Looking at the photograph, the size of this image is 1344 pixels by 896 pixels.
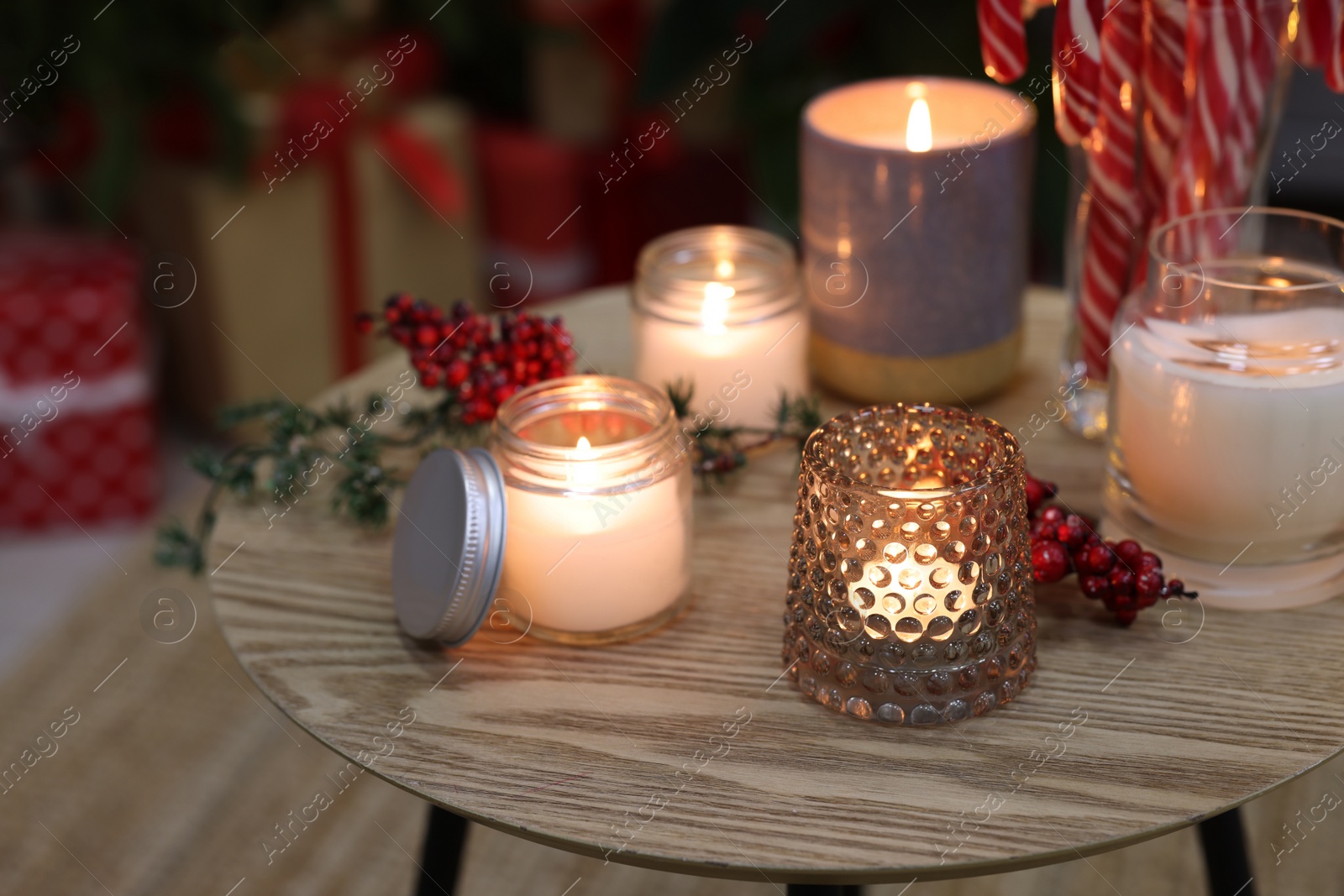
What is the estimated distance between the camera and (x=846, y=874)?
61 cm

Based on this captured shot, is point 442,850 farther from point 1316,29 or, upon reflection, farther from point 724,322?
point 1316,29

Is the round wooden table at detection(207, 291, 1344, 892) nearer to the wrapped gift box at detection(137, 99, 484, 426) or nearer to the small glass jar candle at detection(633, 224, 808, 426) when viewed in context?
the small glass jar candle at detection(633, 224, 808, 426)

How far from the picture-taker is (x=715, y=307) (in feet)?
3.13

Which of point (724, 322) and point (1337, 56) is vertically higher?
point (1337, 56)

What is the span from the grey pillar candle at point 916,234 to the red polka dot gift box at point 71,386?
126 cm

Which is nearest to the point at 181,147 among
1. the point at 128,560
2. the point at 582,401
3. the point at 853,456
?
the point at 128,560

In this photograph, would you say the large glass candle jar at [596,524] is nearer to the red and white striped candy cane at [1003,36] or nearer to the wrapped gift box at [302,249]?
the red and white striped candy cane at [1003,36]

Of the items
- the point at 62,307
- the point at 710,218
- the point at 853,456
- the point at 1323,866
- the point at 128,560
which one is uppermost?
the point at 853,456

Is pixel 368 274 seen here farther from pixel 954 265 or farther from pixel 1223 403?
pixel 1223 403

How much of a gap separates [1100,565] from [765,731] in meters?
0.23

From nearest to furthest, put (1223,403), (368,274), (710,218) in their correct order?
(1223,403)
(368,274)
(710,218)

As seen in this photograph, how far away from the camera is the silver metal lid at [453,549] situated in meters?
0.74

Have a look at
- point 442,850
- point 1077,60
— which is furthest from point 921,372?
point 442,850

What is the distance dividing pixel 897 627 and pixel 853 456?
0.12 m
